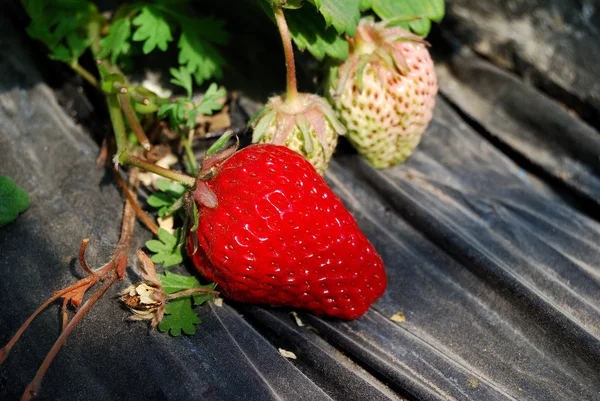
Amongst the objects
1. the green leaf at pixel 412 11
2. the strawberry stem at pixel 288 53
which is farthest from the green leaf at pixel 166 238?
the green leaf at pixel 412 11

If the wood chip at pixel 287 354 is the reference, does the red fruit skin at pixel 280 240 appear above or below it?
above

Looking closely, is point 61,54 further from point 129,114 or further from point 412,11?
point 412,11

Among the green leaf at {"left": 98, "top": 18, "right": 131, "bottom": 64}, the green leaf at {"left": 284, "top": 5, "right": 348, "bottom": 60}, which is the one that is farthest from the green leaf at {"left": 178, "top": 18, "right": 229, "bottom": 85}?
the green leaf at {"left": 284, "top": 5, "right": 348, "bottom": 60}

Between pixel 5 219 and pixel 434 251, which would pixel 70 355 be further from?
pixel 434 251

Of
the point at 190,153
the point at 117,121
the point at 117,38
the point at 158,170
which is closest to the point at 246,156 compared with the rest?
the point at 158,170

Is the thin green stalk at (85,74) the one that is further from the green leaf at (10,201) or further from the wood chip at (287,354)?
the wood chip at (287,354)

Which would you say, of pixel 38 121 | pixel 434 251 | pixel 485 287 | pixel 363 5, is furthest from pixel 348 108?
pixel 38 121
